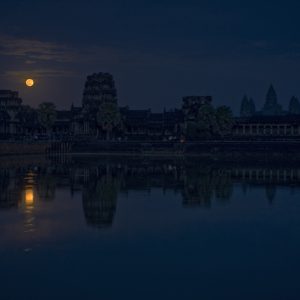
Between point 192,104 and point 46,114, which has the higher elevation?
point 192,104

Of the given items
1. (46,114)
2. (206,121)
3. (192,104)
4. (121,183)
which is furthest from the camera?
(192,104)

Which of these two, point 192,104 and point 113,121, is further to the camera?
point 192,104

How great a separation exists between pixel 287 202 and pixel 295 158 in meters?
48.3

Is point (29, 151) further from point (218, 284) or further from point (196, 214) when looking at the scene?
point (218, 284)

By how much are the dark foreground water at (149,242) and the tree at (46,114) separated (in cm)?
7275

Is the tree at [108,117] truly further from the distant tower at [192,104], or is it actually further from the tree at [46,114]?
the distant tower at [192,104]

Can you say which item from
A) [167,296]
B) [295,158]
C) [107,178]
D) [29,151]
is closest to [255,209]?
[167,296]

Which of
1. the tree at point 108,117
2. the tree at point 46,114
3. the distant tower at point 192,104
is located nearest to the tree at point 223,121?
the distant tower at point 192,104

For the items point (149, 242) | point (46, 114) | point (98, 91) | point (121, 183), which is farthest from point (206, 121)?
point (149, 242)

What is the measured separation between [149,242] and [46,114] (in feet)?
311

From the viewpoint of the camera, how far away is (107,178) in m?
51.0

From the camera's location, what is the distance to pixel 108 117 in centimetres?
10662

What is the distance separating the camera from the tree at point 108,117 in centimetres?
10662

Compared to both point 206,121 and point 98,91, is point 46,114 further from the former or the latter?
point 206,121
